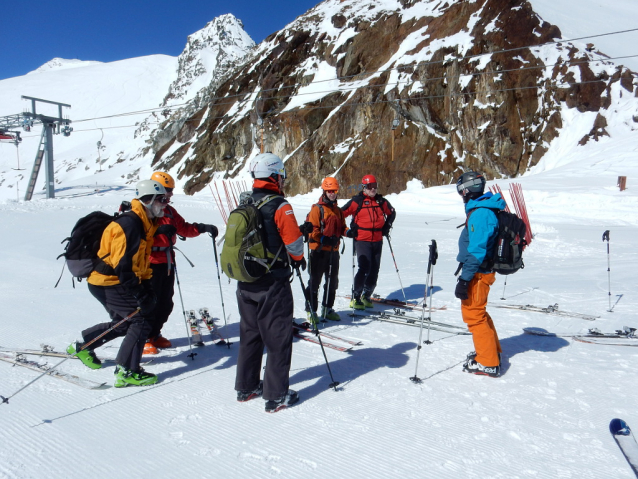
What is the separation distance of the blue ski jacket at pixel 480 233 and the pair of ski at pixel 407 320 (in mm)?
1630

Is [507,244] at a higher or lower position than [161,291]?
higher

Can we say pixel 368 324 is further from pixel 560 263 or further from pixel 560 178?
pixel 560 178

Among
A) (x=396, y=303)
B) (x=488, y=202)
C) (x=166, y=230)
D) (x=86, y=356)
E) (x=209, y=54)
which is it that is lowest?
(x=396, y=303)

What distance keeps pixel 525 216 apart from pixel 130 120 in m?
71.3

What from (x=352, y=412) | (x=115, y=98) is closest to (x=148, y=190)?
(x=352, y=412)

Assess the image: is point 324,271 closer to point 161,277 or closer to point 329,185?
point 329,185

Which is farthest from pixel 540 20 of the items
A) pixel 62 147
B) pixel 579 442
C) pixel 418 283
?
pixel 62 147

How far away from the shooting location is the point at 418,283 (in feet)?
29.4

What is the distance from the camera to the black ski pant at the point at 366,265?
275 inches

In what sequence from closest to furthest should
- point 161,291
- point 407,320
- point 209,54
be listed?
point 161,291
point 407,320
point 209,54

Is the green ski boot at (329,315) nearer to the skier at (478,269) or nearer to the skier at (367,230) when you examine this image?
the skier at (367,230)

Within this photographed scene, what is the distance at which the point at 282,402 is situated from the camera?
12.1 feet

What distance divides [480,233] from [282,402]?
2.32 m

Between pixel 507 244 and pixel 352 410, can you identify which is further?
pixel 507 244
